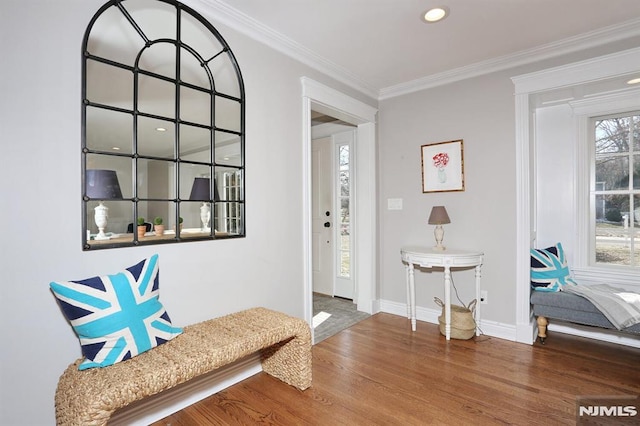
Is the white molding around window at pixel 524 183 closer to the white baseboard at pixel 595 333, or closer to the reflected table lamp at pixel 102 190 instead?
the white baseboard at pixel 595 333

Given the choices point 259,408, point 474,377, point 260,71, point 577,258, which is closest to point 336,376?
point 259,408

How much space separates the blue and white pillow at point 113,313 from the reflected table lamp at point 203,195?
0.48 meters

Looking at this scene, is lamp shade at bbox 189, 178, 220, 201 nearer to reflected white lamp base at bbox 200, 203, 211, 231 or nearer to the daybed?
reflected white lamp base at bbox 200, 203, 211, 231

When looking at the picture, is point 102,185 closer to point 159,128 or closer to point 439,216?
point 159,128

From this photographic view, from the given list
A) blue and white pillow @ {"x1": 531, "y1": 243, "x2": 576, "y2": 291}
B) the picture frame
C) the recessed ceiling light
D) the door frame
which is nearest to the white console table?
blue and white pillow @ {"x1": 531, "y1": 243, "x2": 576, "y2": 291}

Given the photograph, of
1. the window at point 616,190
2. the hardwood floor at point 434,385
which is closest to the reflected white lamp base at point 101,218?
the hardwood floor at point 434,385

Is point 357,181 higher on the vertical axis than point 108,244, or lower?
higher

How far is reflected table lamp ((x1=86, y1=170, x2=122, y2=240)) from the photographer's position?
155cm

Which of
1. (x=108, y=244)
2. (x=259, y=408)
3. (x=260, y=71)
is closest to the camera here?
(x=108, y=244)

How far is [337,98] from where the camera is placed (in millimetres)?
2959

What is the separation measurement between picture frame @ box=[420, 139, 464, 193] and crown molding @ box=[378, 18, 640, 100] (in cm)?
61

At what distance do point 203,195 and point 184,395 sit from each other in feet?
3.90

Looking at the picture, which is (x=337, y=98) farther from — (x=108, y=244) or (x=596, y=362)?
(x=596, y=362)

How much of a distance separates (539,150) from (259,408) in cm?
320
